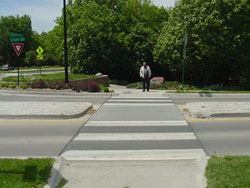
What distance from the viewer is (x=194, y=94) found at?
15719 mm

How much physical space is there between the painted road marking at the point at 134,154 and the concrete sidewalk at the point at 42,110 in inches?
137

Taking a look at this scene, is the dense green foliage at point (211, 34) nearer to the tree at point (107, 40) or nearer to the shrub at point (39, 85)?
the tree at point (107, 40)

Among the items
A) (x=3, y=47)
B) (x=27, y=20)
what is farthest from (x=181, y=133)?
(x=27, y=20)

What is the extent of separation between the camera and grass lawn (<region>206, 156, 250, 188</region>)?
438cm

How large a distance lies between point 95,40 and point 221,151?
30.6 m

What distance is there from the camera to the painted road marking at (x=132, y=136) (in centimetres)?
723

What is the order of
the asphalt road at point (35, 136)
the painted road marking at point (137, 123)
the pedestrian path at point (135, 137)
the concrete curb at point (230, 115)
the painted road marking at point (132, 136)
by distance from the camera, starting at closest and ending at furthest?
the pedestrian path at point (135, 137) → the asphalt road at point (35, 136) → the painted road marking at point (132, 136) → the painted road marking at point (137, 123) → the concrete curb at point (230, 115)

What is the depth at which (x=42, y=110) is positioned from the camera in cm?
1016

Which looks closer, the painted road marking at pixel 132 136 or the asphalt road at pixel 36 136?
the asphalt road at pixel 36 136

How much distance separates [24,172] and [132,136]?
3.23 meters

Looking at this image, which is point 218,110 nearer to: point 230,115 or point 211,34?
point 230,115

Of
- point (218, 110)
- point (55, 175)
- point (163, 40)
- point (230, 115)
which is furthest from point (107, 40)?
point (55, 175)

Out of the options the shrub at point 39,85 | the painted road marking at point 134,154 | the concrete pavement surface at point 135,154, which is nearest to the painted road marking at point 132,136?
the concrete pavement surface at point 135,154

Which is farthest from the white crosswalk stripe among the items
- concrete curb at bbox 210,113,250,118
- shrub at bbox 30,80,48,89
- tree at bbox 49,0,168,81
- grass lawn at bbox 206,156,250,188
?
tree at bbox 49,0,168,81
